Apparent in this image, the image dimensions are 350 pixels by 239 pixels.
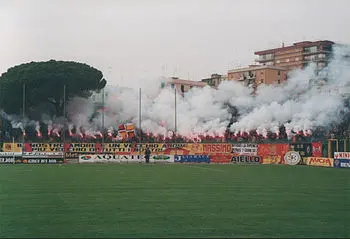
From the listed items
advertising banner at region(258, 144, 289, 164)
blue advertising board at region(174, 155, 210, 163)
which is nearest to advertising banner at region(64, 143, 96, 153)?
blue advertising board at region(174, 155, 210, 163)

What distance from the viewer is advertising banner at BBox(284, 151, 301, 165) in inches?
1731

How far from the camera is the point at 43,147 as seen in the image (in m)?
54.5

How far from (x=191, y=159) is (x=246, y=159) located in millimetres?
4899

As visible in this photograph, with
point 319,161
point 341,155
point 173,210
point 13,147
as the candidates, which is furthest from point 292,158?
point 173,210

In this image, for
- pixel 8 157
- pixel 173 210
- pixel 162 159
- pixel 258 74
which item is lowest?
pixel 173 210

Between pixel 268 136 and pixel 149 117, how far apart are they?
1476 cm

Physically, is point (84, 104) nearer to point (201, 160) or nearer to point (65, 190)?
point (201, 160)

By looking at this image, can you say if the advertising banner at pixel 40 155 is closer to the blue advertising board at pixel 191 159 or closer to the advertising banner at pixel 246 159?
the blue advertising board at pixel 191 159

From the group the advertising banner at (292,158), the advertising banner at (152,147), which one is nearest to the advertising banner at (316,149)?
the advertising banner at (292,158)

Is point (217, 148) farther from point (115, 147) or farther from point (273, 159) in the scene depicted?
point (115, 147)

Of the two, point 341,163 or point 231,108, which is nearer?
point 341,163

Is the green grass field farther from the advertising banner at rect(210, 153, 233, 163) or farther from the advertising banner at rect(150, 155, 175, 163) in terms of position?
the advertising banner at rect(150, 155, 175, 163)

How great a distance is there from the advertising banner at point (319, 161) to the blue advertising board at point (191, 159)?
9.25 metres

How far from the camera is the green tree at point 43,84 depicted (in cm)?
6331
